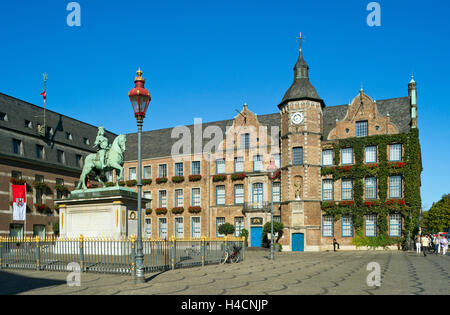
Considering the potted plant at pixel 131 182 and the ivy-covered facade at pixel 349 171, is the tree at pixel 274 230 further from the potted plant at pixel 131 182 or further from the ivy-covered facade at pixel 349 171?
the potted plant at pixel 131 182

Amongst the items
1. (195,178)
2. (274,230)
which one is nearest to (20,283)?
(274,230)

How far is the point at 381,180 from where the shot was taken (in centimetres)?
4091

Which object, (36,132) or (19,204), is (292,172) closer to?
(19,204)

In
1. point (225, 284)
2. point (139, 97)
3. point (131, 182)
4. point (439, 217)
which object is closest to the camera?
point (225, 284)

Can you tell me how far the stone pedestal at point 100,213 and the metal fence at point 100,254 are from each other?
87 cm

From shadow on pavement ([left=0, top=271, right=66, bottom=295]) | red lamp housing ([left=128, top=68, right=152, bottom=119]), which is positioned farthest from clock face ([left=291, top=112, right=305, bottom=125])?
shadow on pavement ([left=0, top=271, right=66, bottom=295])

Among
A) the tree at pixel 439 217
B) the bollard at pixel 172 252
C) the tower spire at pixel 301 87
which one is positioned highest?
the tower spire at pixel 301 87

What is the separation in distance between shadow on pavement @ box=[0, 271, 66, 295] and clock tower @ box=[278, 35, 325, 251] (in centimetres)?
2996

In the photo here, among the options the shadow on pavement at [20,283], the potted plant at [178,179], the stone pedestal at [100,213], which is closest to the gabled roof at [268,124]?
the potted plant at [178,179]

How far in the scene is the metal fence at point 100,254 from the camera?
16.2m

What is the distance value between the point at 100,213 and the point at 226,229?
25.9 m

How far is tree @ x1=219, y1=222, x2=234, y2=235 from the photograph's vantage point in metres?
44.3
